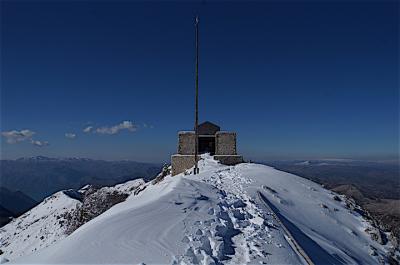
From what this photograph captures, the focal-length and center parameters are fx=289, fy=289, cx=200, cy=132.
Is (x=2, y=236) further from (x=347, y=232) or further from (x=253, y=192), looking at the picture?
(x=347, y=232)

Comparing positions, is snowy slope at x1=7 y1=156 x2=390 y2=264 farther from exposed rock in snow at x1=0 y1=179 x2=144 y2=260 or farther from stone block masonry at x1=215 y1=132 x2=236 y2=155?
exposed rock in snow at x1=0 y1=179 x2=144 y2=260

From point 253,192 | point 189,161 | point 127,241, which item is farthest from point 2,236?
point 127,241

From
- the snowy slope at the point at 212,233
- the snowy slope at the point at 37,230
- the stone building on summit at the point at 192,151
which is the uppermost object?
the stone building on summit at the point at 192,151

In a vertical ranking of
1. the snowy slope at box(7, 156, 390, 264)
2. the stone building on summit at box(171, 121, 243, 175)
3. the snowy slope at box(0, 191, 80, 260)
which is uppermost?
the stone building on summit at box(171, 121, 243, 175)

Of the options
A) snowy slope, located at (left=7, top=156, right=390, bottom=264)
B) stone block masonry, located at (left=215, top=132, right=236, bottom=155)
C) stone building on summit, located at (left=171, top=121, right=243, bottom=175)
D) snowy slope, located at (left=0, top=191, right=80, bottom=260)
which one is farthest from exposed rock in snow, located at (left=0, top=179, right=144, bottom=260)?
snowy slope, located at (left=7, top=156, right=390, bottom=264)

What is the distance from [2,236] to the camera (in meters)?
Answer: 47.1

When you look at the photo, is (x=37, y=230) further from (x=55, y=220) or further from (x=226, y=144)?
(x=226, y=144)

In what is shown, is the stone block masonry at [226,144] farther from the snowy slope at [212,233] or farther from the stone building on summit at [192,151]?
the snowy slope at [212,233]

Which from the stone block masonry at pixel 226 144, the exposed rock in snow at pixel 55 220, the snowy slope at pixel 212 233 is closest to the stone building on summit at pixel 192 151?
the stone block masonry at pixel 226 144

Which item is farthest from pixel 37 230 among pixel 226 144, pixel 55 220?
pixel 226 144

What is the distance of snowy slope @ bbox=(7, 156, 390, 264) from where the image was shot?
6295mm

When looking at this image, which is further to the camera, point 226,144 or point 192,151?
point 192,151

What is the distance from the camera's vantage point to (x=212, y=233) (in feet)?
25.3

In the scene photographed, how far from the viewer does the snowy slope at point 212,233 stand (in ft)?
20.7
